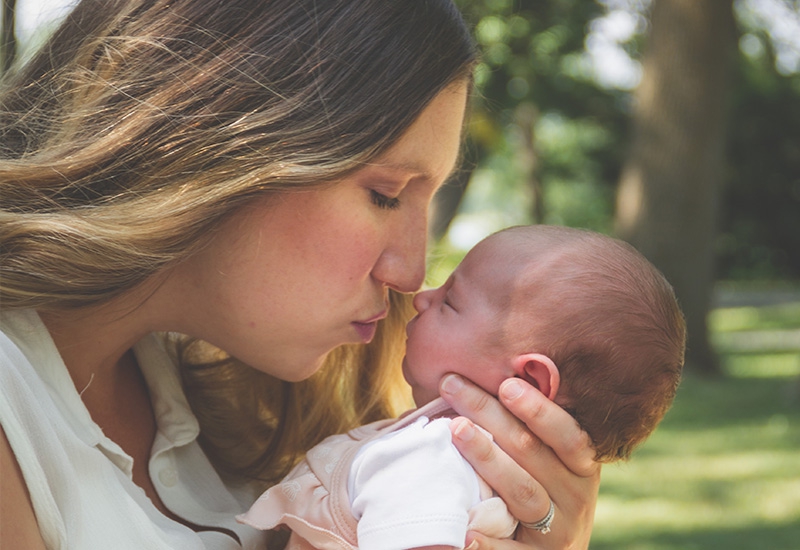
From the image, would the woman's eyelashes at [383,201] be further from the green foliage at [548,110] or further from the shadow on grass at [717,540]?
the shadow on grass at [717,540]

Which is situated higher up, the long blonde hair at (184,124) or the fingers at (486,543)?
the long blonde hair at (184,124)

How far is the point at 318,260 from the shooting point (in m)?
1.87

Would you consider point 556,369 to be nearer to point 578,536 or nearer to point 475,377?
point 475,377

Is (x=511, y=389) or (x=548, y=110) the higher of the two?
(x=511, y=389)

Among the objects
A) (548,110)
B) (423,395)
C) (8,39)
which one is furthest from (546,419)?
(548,110)

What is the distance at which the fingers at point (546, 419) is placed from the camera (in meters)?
1.85

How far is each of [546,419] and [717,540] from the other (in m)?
3.32

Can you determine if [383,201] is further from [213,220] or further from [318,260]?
[213,220]

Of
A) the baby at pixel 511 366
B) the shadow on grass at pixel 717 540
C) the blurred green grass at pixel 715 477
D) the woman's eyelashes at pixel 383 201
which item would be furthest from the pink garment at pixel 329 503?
the shadow on grass at pixel 717 540

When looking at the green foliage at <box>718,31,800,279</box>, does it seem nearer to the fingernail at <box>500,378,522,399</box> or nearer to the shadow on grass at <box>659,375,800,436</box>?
the shadow on grass at <box>659,375,800,436</box>

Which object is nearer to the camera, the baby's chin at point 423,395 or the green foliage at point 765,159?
the baby's chin at point 423,395

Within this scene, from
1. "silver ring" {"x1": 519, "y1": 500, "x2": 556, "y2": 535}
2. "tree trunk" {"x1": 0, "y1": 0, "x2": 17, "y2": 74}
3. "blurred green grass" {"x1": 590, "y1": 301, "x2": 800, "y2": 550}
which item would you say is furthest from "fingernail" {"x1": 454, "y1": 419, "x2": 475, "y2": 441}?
"blurred green grass" {"x1": 590, "y1": 301, "x2": 800, "y2": 550}

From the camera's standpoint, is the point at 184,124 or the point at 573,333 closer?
the point at 184,124

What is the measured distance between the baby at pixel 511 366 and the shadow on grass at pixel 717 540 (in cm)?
296
